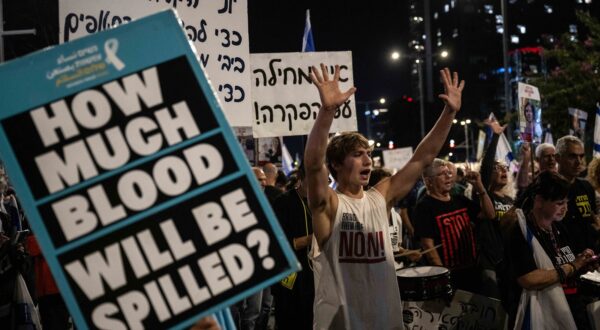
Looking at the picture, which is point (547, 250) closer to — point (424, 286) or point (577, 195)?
point (424, 286)

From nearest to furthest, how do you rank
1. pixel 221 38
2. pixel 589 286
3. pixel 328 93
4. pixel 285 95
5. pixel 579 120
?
pixel 328 93
pixel 589 286
pixel 221 38
pixel 285 95
pixel 579 120

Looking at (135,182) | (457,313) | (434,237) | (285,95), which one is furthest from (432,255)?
(135,182)

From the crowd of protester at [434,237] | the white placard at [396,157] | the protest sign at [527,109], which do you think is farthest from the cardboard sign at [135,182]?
the white placard at [396,157]

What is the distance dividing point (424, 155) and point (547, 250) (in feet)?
4.28

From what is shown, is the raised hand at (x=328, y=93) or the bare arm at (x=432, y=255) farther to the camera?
the bare arm at (x=432, y=255)

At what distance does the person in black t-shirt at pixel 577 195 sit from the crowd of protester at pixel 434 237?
0.01m

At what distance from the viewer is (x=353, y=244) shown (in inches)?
169

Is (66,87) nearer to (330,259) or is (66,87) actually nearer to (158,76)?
(158,76)

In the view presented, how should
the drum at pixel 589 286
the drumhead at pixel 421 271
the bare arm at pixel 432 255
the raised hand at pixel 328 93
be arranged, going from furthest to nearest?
the bare arm at pixel 432 255, the drumhead at pixel 421 271, the drum at pixel 589 286, the raised hand at pixel 328 93

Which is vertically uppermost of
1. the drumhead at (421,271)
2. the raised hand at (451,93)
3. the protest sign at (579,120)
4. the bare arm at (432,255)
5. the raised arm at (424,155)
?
the raised hand at (451,93)

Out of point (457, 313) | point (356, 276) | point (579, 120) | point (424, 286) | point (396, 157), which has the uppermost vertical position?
point (356, 276)

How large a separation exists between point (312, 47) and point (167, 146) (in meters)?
6.28

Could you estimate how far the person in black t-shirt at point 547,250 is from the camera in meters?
4.82

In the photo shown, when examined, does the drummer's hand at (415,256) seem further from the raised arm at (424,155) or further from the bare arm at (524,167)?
the bare arm at (524,167)
